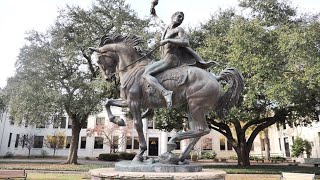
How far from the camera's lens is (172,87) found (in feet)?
17.8

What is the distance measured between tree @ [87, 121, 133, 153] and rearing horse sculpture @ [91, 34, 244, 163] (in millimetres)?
37647

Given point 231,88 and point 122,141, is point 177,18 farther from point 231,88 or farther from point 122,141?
point 122,141

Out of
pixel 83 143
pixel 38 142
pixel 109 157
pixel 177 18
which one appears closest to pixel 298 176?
pixel 177 18

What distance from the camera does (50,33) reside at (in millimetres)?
25719

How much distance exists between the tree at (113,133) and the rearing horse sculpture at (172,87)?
3765 centimetres

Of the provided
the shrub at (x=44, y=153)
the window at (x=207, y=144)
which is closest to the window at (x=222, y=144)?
the window at (x=207, y=144)

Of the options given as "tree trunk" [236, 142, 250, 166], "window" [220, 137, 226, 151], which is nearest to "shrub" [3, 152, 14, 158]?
"tree trunk" [236, 142, 250, 166]

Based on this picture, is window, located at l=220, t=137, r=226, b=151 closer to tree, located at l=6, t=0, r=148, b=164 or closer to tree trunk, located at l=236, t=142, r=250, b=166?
tree trunk, located at l=236, t=142, r=250, b=166

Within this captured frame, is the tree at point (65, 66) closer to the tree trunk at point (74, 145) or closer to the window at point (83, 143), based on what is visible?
the tree trunk at point (74, 145)

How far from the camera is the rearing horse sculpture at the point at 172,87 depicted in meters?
5.30

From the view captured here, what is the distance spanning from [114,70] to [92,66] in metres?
21.2

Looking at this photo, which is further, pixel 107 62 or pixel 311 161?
pixel 311 161

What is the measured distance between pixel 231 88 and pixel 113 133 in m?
41.2

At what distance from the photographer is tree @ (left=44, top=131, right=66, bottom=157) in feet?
148
